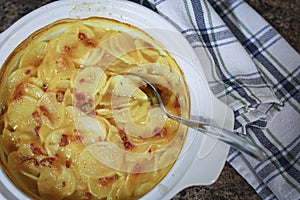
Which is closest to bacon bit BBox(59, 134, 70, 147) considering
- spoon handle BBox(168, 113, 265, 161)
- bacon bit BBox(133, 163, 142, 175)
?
bacon bit BBox(133, 163, 142, 175)

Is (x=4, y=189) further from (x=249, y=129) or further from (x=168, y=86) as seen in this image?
(x=249, y=129)

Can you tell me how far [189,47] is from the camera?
5.23ft

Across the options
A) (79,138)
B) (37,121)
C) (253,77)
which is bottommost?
(253,77)

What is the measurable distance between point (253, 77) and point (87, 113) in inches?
21.2

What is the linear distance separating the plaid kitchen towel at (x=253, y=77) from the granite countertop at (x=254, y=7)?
4cm

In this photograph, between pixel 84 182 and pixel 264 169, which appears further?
pixel 264 169

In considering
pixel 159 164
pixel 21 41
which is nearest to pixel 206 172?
pixel 159 164

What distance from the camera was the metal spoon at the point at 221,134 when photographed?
4.40ft

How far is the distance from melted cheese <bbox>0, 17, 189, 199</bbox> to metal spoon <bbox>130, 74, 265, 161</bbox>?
0.09 ft

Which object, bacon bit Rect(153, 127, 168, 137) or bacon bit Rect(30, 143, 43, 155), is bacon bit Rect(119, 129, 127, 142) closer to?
bacon bit Rect(153, 127, 168, 137)

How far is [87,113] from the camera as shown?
1.62 meters

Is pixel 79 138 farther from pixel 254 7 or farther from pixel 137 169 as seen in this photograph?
pixel 254 7

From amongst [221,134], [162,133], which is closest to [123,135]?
[162,133]

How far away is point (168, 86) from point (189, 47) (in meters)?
0.14
